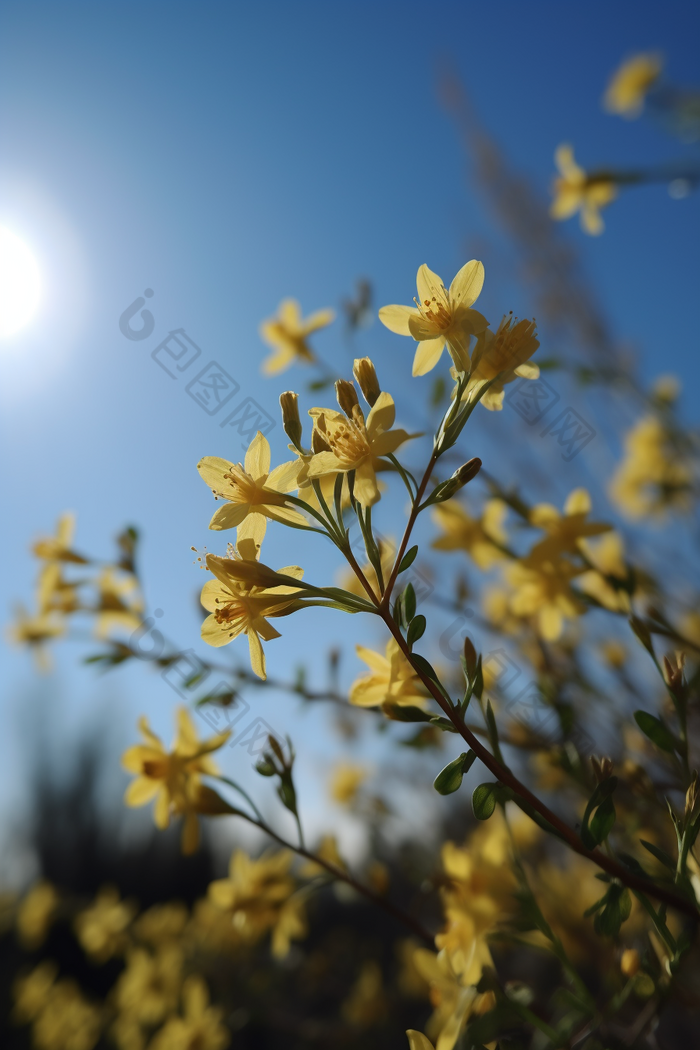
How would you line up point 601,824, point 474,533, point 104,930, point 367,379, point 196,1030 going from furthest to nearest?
point 104,930 → point 196,1030 → point 474,533 → point 367,379 → point 601,824

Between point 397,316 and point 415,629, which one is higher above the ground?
point 397,316

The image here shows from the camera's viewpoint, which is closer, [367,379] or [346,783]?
[367,379]

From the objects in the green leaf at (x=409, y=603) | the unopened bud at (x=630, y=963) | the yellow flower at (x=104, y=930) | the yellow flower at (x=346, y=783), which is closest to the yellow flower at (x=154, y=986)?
the yellow flower at (x=104, y=930)

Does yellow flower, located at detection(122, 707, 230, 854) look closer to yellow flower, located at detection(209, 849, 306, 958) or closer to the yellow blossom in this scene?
yellow flower, located at detection(209, 849, 306, 958)

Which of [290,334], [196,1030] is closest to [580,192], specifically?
[290,334]

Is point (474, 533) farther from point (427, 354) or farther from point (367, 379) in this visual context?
point (367, 379)

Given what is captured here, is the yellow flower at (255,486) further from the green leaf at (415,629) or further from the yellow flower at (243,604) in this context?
the green leaf at (415,629)
